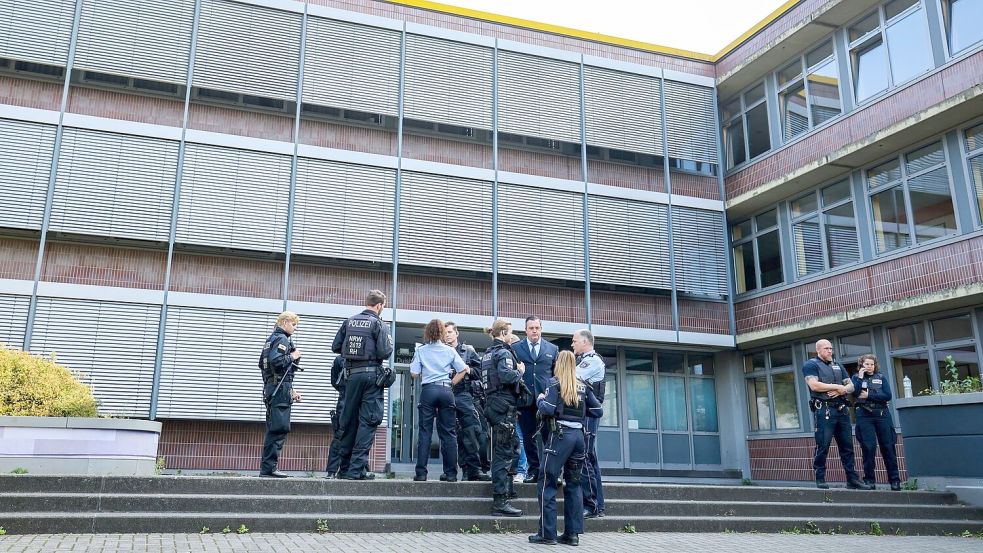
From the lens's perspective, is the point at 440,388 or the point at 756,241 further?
the point at 756,241

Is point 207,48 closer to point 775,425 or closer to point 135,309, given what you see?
point 135,309

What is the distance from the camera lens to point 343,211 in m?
15.7

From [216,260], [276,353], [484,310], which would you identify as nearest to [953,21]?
[484,310]

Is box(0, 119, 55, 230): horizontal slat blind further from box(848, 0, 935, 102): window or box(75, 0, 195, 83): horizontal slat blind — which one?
box(848, 0, 935, 102): window

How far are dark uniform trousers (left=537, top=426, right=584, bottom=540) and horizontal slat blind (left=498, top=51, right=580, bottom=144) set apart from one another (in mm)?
11039

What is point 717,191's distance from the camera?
19109 millimetres

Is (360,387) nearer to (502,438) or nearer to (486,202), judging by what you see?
(502,438)

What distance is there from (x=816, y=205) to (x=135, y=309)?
46.0 feet

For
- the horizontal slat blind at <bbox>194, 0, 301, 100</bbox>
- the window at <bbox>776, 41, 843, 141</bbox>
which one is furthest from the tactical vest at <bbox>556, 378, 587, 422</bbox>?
the window at <bbox>776, 41, 843, 141</bbox>

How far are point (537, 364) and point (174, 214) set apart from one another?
845cm

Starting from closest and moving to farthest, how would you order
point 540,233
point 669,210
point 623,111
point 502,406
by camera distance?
point 502,406, point 540,233, point 669,210, point 623,111

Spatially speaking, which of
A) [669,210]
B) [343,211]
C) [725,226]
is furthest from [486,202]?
[725,226]

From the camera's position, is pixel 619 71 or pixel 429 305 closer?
pixel 429 305

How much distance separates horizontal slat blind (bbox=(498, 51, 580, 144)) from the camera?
17469mm
